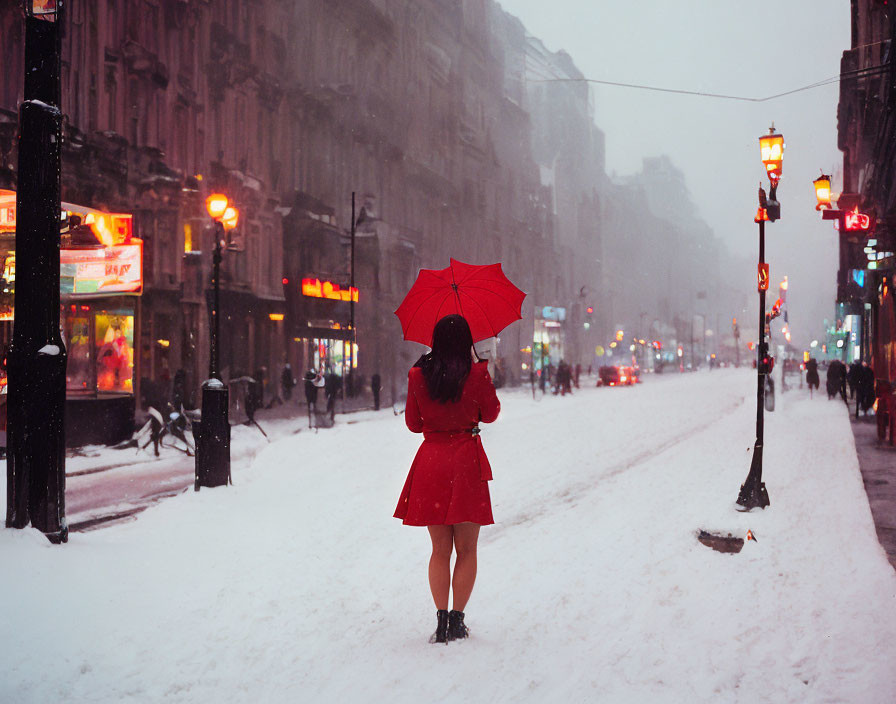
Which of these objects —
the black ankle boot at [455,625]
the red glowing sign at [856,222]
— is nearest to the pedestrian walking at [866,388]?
the red glowing sign at [856,222]

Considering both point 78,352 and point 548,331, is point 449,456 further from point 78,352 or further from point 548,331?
point 548,331

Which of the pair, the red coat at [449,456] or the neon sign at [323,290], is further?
the neon sign at [323,290]

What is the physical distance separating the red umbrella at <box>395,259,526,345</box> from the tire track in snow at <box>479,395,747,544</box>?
11.7 ft

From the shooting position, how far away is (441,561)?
4.86 metres

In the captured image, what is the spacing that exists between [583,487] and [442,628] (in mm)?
6919

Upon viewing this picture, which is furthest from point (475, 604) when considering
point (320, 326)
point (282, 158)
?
point (282, 158)

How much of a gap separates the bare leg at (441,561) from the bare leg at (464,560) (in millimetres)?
54

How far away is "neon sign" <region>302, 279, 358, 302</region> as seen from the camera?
119 ft

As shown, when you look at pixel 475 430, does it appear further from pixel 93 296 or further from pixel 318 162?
pixel 318 162

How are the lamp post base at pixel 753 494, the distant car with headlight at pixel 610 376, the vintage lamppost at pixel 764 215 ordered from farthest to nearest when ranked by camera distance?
the distant car with headlight at pixel 610 376 < the vintage lamppost at pixel 764 215 < the lamp post base at pixel 753 494

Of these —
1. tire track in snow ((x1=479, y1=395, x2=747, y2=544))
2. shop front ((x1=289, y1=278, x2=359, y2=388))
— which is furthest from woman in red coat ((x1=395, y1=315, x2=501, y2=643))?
shop front ((x1=289, y1=278, x2=359, y2=388))

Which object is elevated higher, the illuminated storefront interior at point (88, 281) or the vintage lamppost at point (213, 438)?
the illuminated storefront interior at point (88, 281)

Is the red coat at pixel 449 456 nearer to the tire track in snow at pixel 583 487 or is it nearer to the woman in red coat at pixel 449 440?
the woman in red coat at pixel 449 440

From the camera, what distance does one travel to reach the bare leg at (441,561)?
4844 mm
